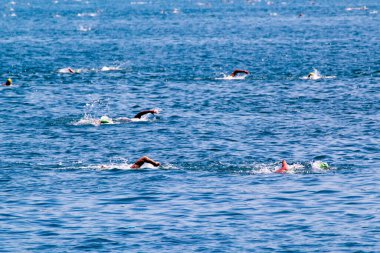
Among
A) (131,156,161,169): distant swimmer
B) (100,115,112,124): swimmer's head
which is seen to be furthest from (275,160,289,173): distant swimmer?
(100,115,112,124): swimmer's head

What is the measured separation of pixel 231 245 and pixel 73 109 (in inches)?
1367

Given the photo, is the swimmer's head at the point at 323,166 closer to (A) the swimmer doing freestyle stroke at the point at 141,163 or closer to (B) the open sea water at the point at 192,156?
(B) the open sea water at the point at 192,156

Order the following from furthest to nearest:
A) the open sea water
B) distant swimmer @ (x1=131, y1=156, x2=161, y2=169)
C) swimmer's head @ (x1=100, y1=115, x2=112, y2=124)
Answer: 1. swimmer's head @ (x1=100, y1=115, x2=112, y2=124)
2. distant swimmer @ (x1=131, y1=156, x2=161, y2=169)
3. the open sea water

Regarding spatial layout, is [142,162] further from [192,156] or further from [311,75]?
[311,75]

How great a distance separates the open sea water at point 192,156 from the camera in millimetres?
32031

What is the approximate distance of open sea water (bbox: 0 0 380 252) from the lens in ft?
105

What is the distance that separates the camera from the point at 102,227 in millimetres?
32656

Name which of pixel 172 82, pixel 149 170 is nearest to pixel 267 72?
pixel 172 82

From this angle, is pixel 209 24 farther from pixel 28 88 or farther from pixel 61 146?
pixel 61 146

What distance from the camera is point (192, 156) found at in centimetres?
4522

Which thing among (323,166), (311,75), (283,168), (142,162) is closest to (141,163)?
(142,162)

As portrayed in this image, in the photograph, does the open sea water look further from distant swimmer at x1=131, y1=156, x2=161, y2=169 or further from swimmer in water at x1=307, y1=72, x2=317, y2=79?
distant swimmer at x1=131, y1=156, x2=161, y2=169

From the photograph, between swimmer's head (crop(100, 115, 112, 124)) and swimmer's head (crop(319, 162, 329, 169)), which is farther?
swimmer's head (crop(100, 115, 112, 124))

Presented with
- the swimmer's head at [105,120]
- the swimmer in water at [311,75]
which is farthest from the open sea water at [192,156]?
the swimmer's head at [105,120]
